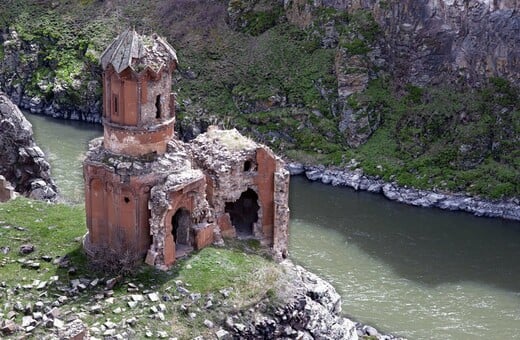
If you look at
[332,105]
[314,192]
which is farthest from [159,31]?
[314,192]

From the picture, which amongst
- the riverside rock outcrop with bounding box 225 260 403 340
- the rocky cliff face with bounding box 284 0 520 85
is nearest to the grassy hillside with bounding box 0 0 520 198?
the rocky cliff face with bounding box 284 0 520 85

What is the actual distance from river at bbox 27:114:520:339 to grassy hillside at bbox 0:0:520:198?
197 inches

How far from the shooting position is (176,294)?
3309cm

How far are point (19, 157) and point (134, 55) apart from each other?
19.8 meters

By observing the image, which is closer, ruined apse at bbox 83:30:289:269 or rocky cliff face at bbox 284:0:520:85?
ruined apse at bbox 83:30:289:269

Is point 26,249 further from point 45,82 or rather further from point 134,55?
point 45,82

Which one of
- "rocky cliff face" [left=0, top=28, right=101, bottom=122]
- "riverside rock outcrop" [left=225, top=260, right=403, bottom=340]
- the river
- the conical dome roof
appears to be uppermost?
the conical dome roof

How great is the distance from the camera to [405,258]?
52500 millimetres

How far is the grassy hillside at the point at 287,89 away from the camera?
Answer: 6606 centimetres

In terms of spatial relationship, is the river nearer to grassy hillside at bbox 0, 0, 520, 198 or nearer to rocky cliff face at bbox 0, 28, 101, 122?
grassy hillside at bbox 0, 0, 520, 198

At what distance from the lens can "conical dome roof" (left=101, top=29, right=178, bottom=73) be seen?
109ft

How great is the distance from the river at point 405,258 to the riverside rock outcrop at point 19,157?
12.6 feet

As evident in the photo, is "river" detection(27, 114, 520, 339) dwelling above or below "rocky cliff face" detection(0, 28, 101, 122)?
below

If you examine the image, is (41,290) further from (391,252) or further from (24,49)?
(24,49)
